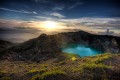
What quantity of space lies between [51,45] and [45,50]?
13.8 m

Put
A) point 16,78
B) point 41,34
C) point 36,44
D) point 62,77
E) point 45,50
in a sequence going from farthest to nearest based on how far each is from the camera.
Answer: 1. point 41,34
2. point 36,44
3. point 45,50
4. point 16,78
5. point 62,77

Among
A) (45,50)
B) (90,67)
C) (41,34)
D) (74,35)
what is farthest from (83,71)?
(74,35)

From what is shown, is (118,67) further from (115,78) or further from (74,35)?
(74,35)

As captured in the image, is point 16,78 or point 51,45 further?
point 51,45

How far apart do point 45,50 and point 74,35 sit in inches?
2670

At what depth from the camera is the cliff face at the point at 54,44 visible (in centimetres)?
8522

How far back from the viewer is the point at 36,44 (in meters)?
104

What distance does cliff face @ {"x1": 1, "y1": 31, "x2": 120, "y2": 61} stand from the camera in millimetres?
85225

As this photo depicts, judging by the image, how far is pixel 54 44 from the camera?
110250 mm

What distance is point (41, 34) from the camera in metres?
120

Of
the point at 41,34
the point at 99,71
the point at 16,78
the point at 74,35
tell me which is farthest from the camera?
the point at 74,35

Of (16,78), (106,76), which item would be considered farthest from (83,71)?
(16,78)

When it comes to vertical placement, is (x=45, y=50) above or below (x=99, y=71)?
below

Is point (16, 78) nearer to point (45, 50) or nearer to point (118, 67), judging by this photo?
point (118, 67)
